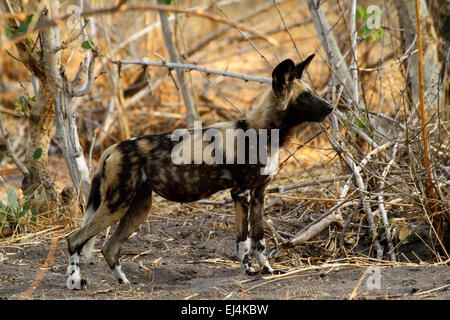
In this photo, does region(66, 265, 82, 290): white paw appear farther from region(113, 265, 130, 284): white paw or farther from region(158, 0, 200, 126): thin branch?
region(158, 0, 200, 126): thin branch

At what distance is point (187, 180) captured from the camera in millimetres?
4004

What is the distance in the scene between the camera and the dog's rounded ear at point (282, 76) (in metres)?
3.88

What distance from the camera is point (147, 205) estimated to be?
4.19 m

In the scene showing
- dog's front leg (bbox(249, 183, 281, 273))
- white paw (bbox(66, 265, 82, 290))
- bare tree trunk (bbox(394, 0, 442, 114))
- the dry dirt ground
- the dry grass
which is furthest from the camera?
bare tree trunk (bbox(394, 0, 442, 114))

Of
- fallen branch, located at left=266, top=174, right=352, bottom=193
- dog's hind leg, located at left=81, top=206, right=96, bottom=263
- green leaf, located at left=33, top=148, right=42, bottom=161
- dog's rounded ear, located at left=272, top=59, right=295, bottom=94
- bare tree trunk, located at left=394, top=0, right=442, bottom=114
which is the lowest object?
dog's hind leg, located at left=81, top=206, right=96, bottom=263

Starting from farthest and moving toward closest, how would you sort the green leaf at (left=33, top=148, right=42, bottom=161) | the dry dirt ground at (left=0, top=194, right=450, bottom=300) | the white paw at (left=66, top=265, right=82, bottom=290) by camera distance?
1. the green leaf at (left=33, top=148, right=42, bottom=161)
2. the white paw at (left=66, top=265, right=82, bottom=290)
3. the dry dirt ground at (left=0, top=194, right=450, bottom=300)

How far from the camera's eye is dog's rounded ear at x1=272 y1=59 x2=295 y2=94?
3.88 m

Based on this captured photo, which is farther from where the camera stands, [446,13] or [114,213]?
[446,13]

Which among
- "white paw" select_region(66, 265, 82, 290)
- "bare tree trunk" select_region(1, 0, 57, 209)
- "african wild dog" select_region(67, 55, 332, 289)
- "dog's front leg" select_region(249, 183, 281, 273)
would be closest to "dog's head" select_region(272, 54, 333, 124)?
"african wild dog" select_region(67, 55, 332, 289)

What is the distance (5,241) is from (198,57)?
246 inches

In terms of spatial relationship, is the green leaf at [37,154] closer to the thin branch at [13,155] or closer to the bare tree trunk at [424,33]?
the thin branch at [13,155]

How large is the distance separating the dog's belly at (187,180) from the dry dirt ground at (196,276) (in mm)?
648
